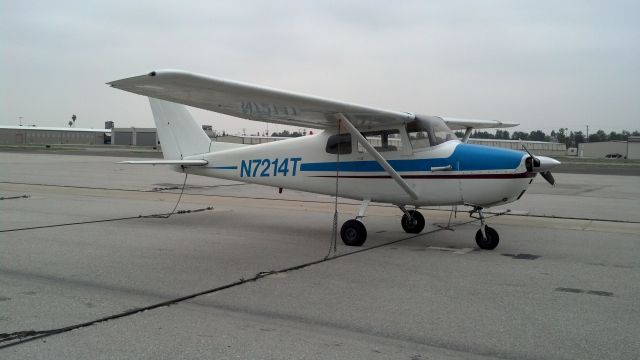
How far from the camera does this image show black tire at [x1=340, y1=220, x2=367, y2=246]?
904 cm

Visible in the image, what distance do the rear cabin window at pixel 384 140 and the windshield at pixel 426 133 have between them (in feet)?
0.84

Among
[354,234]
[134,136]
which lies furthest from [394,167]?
[134,136]

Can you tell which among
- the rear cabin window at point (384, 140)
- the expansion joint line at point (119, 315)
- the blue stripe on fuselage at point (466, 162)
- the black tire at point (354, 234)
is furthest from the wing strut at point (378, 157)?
the expansion joint line at point (119, 315)

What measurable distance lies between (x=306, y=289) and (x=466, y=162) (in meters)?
3.89

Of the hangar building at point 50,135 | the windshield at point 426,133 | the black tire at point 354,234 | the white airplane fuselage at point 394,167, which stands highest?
the hangar building at point 50,135

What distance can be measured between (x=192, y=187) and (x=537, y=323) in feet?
55.8

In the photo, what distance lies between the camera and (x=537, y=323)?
4.95 meters

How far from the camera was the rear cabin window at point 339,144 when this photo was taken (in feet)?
32.4

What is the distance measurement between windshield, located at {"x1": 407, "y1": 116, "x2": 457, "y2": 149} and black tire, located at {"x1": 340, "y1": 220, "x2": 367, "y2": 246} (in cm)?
170

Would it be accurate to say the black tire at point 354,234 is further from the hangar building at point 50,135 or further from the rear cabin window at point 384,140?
the hangar building at point 50,135

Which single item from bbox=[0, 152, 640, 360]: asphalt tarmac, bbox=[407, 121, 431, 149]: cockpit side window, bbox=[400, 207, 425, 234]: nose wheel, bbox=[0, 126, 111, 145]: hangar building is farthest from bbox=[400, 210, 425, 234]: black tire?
bbox=[0, 126, 111, 145]: hangar building

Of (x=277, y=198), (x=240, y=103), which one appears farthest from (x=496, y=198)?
(x=277, y=198)

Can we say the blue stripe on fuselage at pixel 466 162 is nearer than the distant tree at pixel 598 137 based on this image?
Yes

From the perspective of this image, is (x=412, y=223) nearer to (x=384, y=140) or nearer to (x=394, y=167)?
(x=394, y=167)
